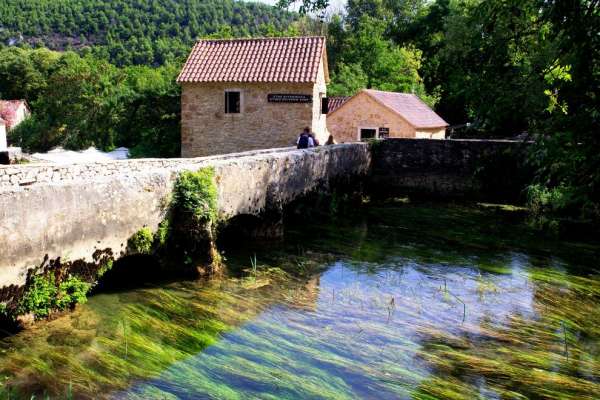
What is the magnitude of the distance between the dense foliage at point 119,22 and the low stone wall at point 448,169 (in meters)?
77.2

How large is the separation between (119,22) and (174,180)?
333 ft

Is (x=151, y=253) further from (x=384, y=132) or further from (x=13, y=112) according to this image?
(x=13, y=112)

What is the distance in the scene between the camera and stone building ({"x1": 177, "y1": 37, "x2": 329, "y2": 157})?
21219 millimetres

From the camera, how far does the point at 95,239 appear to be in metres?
7.45

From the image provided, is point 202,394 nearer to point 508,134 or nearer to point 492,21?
point 492,21

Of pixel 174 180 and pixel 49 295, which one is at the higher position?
pixel 174 180

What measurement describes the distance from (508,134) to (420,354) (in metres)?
24.3

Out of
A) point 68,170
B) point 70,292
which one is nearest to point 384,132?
point 68,170

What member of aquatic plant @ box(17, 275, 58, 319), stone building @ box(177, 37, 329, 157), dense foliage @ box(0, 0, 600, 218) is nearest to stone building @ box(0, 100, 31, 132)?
dense foliage @ box(0, 0, 600, 218)

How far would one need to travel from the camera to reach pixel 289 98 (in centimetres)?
2119

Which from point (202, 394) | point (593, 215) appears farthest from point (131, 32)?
point (202, 394)

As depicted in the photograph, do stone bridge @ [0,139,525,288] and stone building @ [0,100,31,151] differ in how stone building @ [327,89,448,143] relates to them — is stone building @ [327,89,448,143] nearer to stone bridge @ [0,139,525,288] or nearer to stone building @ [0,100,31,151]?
stone bridge @ [0,139,525,288]

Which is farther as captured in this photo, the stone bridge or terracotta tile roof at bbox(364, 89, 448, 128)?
terracotta tile roof at bbox(364, 89, 448, 128)

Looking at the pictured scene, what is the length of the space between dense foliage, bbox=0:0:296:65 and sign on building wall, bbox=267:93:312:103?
2946 inches
